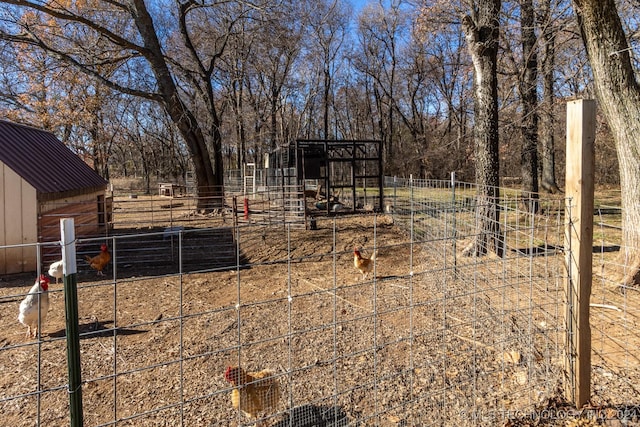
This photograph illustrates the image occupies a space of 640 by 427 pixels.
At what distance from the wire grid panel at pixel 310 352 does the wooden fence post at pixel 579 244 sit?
276 mm

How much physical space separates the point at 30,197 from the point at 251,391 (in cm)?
784

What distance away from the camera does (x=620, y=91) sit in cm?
527

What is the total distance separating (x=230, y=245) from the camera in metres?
10.3

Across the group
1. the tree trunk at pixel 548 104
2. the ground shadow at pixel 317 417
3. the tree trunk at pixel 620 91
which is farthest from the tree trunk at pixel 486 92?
the ground shadow at pixel 317 417

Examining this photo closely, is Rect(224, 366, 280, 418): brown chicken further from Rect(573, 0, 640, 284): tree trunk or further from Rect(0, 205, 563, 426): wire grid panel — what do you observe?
Rect(573, 0, 640, 284): tree trunk

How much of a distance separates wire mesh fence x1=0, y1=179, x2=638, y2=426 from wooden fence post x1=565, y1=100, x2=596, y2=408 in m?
0.19

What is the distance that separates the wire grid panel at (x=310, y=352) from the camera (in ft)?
9.76

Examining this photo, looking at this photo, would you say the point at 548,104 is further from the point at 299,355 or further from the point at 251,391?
the point at 251,391

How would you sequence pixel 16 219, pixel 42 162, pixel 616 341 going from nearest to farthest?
pixel 616 341 < pixel 16 219 < pixel 42 162

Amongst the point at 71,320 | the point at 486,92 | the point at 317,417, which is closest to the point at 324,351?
the point at 317,417

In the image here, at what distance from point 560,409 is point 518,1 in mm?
8401

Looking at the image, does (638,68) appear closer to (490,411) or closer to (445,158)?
(490,411)

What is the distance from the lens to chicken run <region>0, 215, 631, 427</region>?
2.96 m

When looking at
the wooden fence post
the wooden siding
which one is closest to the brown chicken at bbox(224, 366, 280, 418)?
the wooden fence post
